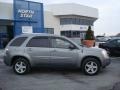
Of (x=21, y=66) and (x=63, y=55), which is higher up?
(x=63, y=55)

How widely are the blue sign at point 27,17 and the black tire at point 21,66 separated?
74.3 feet

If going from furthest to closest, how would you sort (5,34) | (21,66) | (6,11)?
1. (5,34)
2. (6,11)
3. (21,66)

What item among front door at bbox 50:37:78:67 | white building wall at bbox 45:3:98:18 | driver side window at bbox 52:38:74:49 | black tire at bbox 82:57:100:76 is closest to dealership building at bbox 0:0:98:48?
white building wall at bbox 45:3:98:18

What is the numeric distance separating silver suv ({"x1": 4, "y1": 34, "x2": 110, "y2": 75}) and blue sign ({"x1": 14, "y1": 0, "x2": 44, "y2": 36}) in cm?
2256

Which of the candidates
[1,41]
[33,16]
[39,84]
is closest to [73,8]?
[33,16]

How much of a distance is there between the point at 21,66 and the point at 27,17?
940 inches

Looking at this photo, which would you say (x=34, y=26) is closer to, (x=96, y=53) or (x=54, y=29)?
(x=54, y=29)

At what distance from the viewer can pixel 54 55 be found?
42.1ft

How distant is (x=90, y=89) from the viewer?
9.86 meters

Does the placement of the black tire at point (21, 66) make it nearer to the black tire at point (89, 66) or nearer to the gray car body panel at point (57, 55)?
the gray car body panel at point (57, 55)

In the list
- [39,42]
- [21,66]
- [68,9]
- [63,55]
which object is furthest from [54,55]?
[68,9]

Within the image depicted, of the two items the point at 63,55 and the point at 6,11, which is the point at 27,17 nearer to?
the point at 6,11

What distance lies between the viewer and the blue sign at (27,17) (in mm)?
35594

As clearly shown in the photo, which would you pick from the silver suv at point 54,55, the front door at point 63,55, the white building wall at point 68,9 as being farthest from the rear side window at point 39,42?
the white building wall at point 68,9
